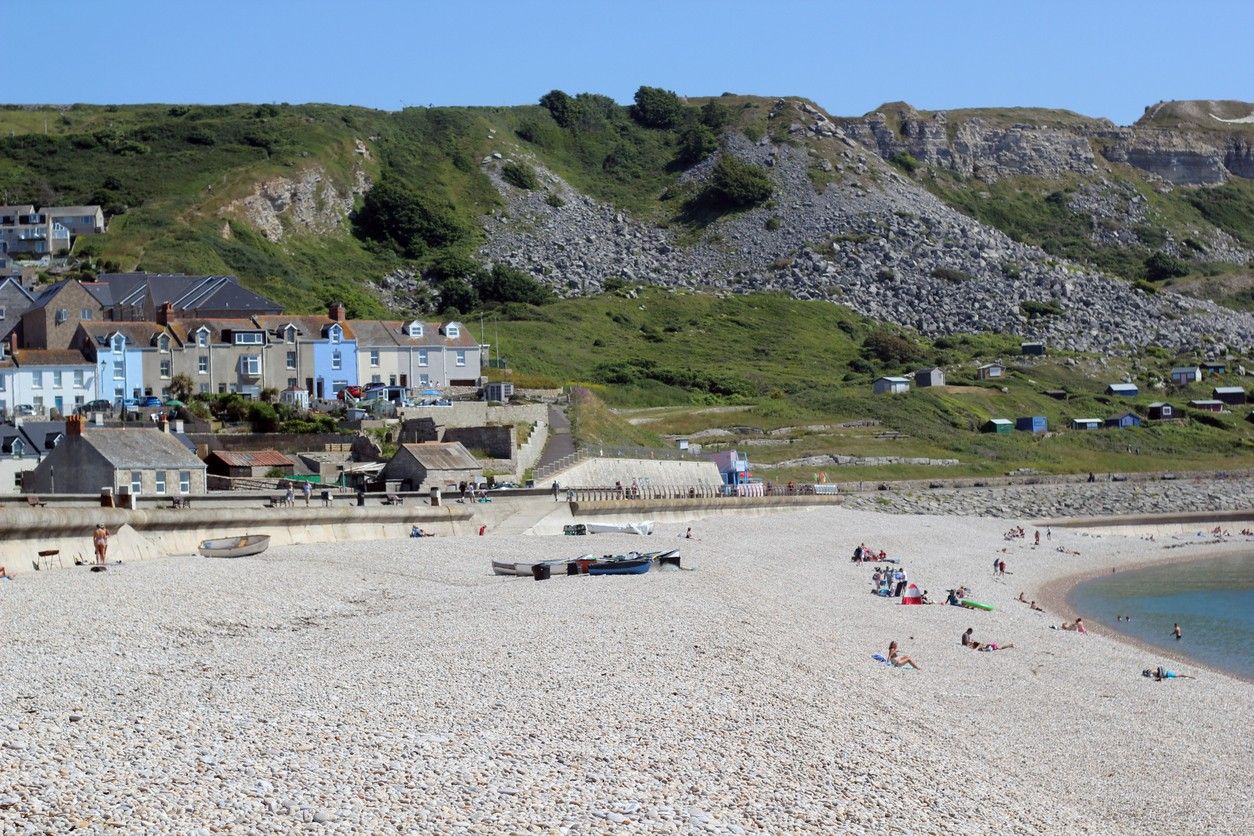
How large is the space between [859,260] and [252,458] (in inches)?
3460

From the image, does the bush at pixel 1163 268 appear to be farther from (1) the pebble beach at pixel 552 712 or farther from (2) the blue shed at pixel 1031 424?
(1) the pebble beach at pixel 552 712

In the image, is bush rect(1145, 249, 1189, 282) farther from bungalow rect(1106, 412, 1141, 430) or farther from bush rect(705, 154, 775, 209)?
bungalow rect(1106, 412, 1141, 430)

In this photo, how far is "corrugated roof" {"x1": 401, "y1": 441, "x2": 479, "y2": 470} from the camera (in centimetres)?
4488

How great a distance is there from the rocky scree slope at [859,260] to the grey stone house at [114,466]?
74.8 metres

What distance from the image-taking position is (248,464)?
147 ft

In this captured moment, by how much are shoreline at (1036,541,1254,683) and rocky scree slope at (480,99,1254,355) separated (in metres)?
60.5

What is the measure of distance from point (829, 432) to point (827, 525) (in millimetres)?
26617

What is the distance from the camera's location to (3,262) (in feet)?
254

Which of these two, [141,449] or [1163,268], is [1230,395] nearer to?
[1163,268]

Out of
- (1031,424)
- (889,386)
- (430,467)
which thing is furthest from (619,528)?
(1031,424)

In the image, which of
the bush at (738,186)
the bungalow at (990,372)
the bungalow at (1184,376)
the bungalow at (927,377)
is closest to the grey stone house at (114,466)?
the bungalow at (927,377)

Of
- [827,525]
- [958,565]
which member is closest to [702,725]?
[958,565]

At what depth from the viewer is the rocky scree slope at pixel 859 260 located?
121375 mm

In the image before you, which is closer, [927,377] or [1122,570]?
[1122,570]
